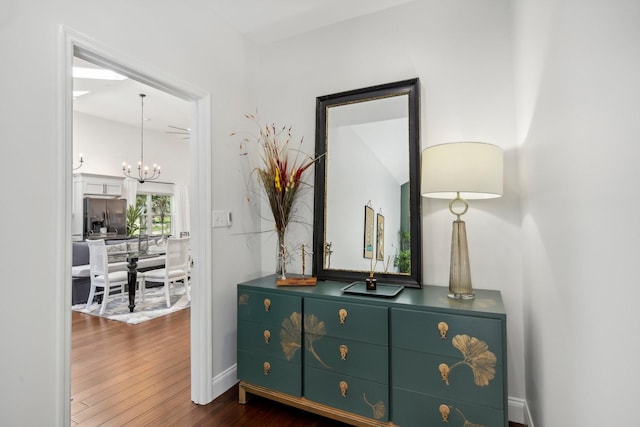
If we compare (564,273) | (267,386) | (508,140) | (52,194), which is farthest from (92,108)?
(564,273)

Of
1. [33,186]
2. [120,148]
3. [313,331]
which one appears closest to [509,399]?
[313,331]

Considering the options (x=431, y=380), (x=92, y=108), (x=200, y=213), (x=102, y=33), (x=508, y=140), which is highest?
(x=92, y=108)

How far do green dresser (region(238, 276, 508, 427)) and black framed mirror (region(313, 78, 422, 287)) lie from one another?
0.23m

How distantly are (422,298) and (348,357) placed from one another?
529mm

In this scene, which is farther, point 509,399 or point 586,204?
point 509,399

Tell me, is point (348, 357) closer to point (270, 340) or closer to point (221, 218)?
point (270, 340)

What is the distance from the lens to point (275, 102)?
2752 millimetres

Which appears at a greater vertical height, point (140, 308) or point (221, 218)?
point (221, 218)

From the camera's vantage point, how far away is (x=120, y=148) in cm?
659

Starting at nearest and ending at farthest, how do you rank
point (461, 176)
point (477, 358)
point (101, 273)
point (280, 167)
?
1. point (477, 358)
2. point (461, 176)
3. point (280, 167)
4. point (101, 273)

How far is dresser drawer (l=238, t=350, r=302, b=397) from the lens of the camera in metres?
1.99

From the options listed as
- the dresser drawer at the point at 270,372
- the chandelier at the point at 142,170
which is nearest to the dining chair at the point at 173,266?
the chandelier at the point at 142,170

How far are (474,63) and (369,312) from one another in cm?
168

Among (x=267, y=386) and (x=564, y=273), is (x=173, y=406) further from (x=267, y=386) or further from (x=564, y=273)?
(x=564, y=273)
